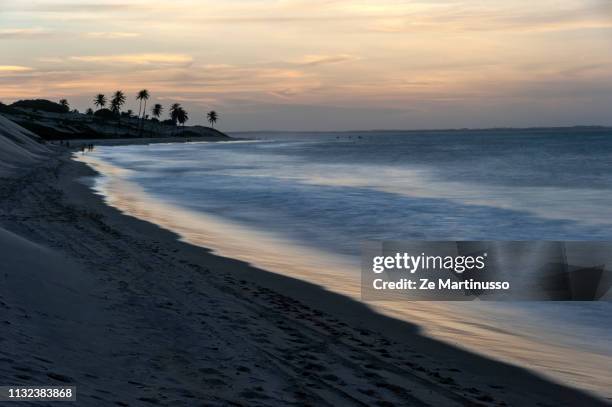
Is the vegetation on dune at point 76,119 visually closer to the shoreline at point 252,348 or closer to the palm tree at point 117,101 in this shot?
the palm tree at point 117,101

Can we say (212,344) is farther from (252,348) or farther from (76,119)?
(76,119)

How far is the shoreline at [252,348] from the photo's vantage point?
6.51 m

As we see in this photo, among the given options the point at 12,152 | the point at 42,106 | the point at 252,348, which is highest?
the point at 42,106

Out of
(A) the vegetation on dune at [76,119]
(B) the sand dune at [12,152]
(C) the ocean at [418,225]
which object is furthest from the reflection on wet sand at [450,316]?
(A) the vegetation on dune at [76,119]

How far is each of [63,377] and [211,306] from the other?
4058mm

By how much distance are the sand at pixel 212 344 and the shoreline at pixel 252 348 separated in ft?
0.07

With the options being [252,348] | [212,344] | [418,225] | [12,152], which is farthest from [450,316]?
[12,152]

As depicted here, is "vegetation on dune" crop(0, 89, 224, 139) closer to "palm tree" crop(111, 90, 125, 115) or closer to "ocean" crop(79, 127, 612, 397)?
"palm tree" crop(111, 90, 125, 115)

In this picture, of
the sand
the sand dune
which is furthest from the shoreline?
the sand dune

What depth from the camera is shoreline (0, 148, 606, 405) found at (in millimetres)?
6508

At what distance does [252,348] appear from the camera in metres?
7.92

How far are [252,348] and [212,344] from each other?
1.66 feet

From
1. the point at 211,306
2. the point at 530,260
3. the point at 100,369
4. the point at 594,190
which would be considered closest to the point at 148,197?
the point at 530,260

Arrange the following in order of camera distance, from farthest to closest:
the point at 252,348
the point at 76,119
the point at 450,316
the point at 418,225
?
the point at 76,119 < the point at 418,225 < the point at 450,316 < the point at 252,348
